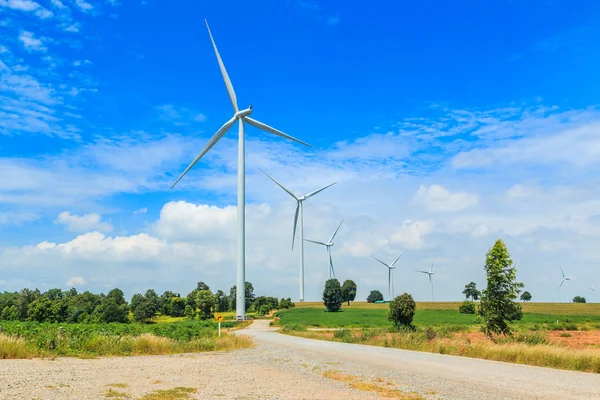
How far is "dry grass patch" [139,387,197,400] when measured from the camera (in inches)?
491

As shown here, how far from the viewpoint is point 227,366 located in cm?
2005

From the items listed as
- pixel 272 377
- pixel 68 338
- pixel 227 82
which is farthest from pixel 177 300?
pixel 272 377

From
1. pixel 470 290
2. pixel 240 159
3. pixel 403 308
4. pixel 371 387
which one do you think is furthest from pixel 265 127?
pixel 470 290

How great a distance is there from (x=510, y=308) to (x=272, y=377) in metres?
19.1

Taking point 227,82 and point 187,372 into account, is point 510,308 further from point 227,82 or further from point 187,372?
point 227,82

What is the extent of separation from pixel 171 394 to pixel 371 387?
19.6 feet

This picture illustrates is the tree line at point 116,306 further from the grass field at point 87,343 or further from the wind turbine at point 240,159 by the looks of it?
the grass field at point 87,343

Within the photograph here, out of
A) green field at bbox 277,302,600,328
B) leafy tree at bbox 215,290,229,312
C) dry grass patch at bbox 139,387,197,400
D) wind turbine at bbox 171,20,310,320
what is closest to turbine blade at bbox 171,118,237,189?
wind turbine at bbox 171,20,310,320

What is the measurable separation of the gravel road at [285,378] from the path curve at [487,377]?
3cm

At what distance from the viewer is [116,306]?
91312 mm

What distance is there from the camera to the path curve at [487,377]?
14086 millimetres

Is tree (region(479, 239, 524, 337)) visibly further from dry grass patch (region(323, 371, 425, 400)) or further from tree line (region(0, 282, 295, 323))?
tree line (region(0, 282, 295, 323))

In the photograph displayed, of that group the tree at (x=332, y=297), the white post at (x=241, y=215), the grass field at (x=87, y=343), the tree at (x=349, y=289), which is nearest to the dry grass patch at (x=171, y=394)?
the grass field at (x=87, y=343)

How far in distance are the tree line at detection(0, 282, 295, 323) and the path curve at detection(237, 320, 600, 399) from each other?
71251 millimetres
